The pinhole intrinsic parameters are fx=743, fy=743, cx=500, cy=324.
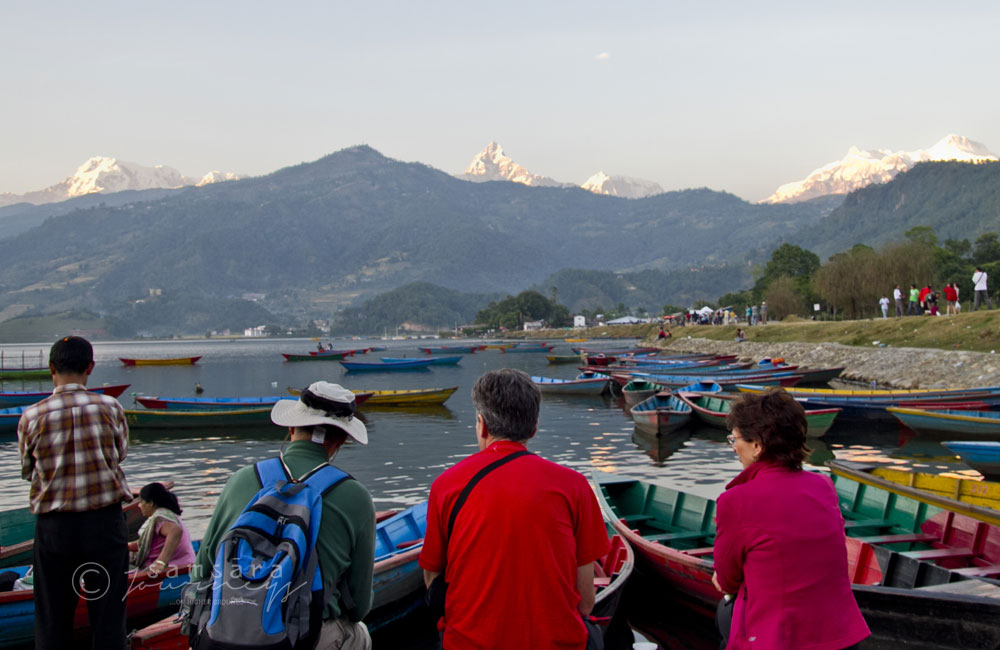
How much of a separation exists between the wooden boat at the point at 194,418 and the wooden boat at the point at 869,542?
796 inches

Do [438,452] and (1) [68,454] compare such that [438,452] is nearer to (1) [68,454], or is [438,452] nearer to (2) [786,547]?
→ (1) [68,454]

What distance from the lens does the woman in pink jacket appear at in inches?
145

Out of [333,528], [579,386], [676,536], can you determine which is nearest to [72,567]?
[333,528]

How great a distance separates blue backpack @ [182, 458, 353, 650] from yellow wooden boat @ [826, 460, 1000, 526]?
8.32 m

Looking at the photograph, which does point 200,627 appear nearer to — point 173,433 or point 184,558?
point 184,558

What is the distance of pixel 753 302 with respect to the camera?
128m

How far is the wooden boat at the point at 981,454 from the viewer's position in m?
15.8

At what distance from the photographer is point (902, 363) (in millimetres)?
36969

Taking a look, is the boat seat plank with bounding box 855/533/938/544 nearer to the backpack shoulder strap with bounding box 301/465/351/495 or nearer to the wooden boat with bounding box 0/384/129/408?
the backpack shoulder strap with bounding box 301/465/351/495

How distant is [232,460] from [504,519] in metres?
21.6

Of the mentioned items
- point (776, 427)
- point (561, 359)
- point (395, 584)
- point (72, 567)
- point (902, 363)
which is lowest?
point (561, 359)

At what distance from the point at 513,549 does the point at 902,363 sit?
39.0m

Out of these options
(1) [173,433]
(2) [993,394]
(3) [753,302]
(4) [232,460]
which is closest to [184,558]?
(4) [232,460]

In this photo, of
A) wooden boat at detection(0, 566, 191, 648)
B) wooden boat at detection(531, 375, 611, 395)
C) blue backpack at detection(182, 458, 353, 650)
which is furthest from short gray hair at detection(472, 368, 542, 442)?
wooden boat at detection(531, 375, 611, 395)
